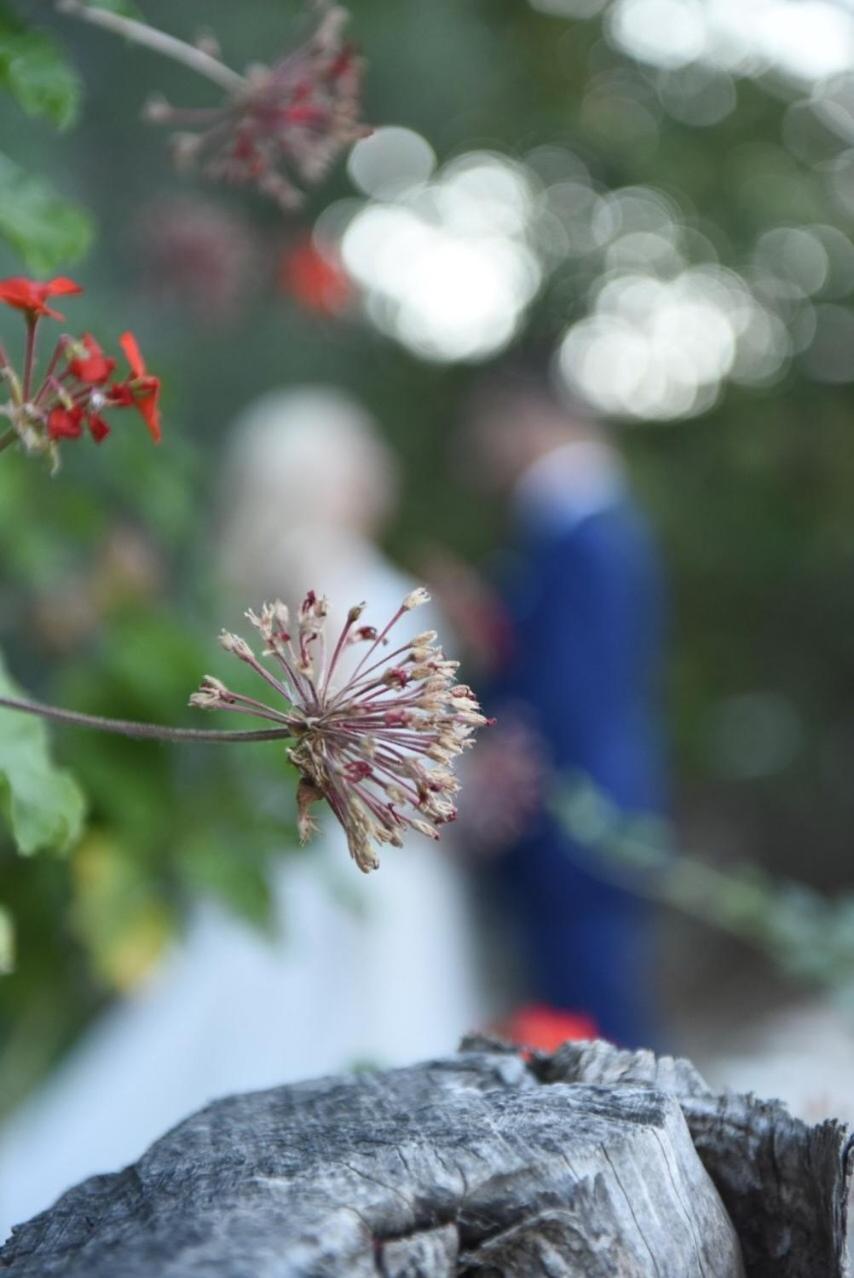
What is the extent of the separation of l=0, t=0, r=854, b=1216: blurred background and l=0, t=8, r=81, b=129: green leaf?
1188 mm

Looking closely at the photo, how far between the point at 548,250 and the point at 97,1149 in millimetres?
3577

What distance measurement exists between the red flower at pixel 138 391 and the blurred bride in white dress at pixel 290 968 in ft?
6.05

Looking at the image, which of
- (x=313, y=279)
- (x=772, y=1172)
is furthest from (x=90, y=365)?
(x=313, y=279)

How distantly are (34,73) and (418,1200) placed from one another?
0.71 meters

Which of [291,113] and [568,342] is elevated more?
[568,342]

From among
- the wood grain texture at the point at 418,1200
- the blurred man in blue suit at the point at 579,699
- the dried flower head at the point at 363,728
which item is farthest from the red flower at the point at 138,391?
the blurred man in blue suit at the point at 579,699

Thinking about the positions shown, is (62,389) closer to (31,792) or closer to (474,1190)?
Result: (31,792)

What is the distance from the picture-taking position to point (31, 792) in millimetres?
841

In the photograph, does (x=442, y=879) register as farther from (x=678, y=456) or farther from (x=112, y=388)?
(x=112, y=388)

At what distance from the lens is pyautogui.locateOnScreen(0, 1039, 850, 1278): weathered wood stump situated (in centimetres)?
66

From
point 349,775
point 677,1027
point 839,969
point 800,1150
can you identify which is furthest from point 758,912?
point 677,1027

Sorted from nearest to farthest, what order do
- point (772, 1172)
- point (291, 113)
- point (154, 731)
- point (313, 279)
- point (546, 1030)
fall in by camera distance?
point (154, 731)
point (772, 1172)
point (291, 113)
point (546, 1030)
point (313, 279)

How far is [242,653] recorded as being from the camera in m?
0.68

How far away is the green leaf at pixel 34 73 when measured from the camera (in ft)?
2.94
